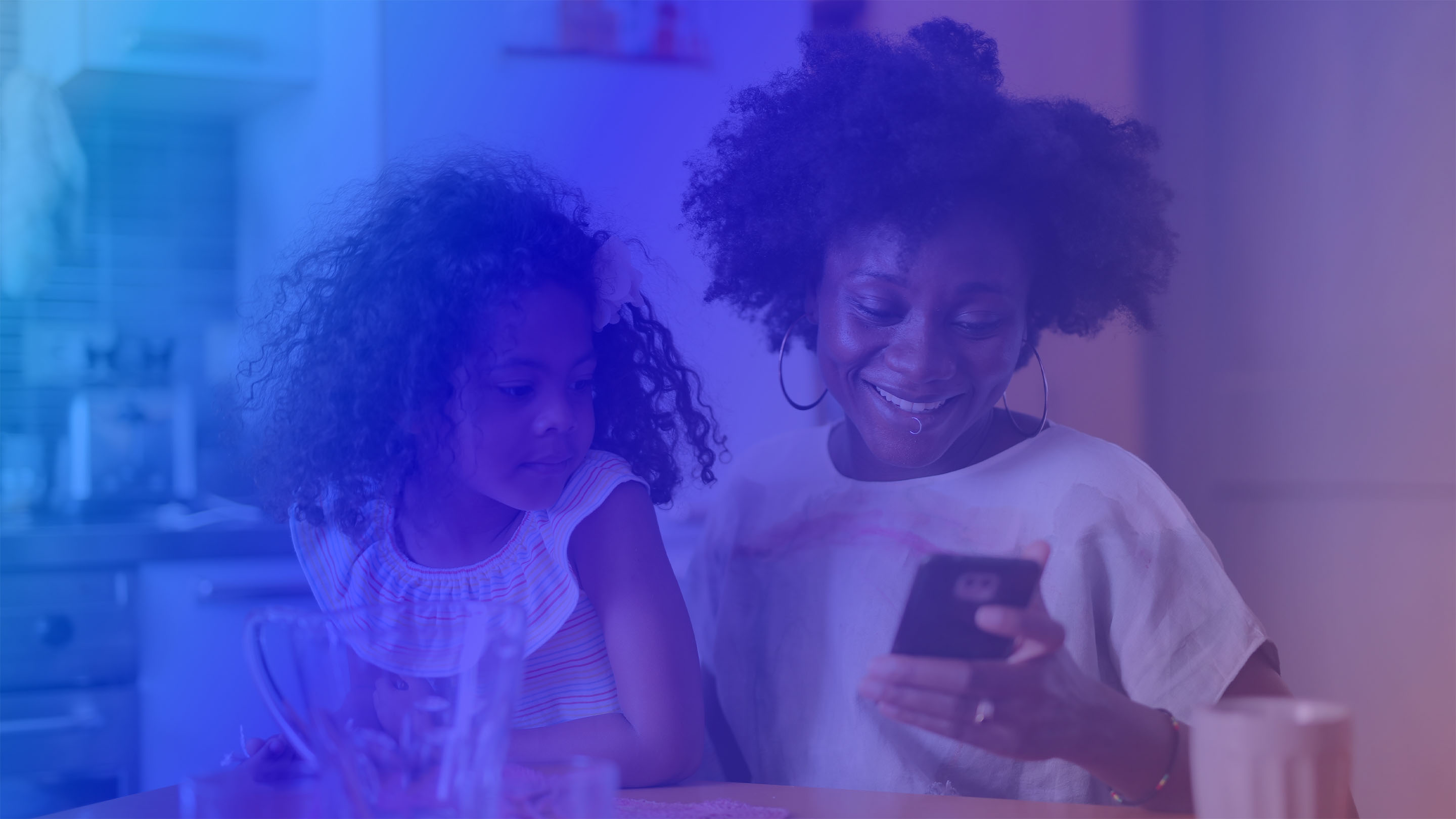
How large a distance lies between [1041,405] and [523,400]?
48 centimetres

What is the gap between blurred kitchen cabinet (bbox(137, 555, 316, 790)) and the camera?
107cm

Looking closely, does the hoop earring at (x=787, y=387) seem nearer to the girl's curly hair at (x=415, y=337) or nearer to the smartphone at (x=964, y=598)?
the girl's curly hair at (x=415, y=337)

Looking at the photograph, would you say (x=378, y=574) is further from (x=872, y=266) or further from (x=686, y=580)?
(x=872, y=266)

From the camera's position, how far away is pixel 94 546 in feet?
3.69

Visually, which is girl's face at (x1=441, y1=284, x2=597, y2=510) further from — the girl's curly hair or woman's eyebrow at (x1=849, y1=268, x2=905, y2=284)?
woman's eyebrow at (x1=849, y1=268, x2=905, y2=284)

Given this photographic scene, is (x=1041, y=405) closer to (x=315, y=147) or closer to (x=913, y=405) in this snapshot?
(x=913, y=405)

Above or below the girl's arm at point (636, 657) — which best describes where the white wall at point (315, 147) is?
above

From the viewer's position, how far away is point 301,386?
101 cm

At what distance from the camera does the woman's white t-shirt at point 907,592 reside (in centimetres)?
100

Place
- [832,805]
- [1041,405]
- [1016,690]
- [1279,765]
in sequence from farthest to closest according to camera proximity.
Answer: [1041,405], [1016,690], [832,805], [1279,765]

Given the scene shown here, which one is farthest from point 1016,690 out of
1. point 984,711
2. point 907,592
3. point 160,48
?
point 160,48

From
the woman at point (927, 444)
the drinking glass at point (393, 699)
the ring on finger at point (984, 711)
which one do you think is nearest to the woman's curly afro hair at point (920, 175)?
the woman at point (927, 444)

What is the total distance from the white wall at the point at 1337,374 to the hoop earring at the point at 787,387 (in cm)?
32

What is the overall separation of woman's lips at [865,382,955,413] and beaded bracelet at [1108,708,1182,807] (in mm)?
322
